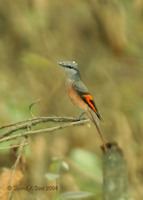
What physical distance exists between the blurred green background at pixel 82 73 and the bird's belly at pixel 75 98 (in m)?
1.22

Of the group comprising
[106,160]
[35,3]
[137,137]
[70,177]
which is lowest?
[106,160]

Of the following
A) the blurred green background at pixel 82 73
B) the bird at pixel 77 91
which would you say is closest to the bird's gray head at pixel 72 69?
the bird at pixel 77 91

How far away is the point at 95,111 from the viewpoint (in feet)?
10.2

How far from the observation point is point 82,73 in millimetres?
6969

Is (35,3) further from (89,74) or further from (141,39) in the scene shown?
(141,39)

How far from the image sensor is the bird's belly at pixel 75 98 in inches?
131

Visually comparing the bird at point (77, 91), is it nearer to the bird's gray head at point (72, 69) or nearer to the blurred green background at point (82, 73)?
the bird's gray head at point (72, 69)

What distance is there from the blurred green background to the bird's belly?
1.22 meters

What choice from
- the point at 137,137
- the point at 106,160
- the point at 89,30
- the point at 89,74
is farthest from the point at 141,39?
the point at 106,160

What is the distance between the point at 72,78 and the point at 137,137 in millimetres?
3422

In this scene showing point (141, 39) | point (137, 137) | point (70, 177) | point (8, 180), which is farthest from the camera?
point (141, 39)

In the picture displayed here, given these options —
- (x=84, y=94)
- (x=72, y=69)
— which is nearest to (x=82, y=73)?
(x=72, y=69)

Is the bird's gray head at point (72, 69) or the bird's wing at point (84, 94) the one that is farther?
the bird's gray head at point (72, 69)

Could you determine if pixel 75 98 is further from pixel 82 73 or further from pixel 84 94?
pixel 82 73
